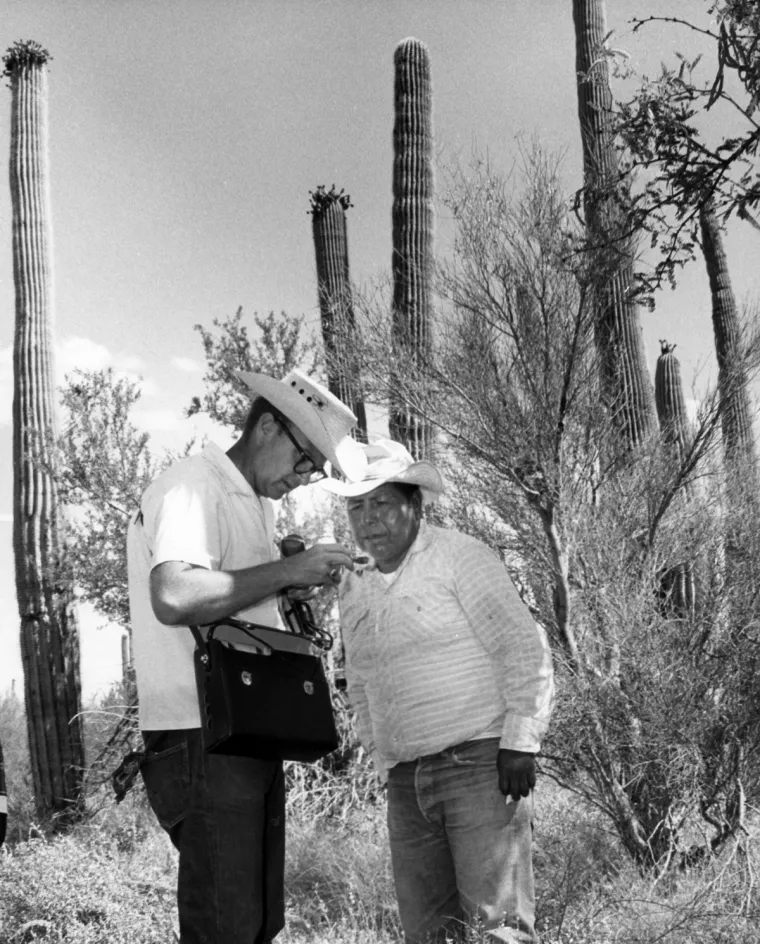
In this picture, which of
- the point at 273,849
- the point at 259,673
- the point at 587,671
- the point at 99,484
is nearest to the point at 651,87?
the point at 259,673

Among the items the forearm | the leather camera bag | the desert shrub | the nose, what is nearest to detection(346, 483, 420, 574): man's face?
the nose

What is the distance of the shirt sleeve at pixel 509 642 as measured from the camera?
2910mm

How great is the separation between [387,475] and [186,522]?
2.69ft

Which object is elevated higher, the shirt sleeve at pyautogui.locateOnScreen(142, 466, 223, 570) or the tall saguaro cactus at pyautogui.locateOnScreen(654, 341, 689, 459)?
the tall saguaro cactus at pyautogui.locateOnScreen(654, 341, 689, 459)

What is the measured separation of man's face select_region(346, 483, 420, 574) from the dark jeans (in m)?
0.83

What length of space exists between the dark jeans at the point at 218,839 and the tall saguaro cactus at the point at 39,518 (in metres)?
8.20

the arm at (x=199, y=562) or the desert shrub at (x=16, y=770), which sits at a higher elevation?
the arm at (x=199, y=562)

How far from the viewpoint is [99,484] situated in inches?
435

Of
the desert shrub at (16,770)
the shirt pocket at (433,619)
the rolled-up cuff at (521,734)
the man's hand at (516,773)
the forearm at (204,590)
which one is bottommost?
the desert shrub at (16,770)

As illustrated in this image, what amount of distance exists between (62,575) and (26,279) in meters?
3.17

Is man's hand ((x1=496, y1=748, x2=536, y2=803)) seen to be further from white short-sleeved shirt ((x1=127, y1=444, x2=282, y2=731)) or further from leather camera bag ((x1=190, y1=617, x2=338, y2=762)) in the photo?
white short-sleeved shirt ((x1=127, y1=444, x2=282, y2=731))

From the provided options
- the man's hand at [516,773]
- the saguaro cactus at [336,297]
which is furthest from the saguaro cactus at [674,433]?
the man's hand at [516,773]

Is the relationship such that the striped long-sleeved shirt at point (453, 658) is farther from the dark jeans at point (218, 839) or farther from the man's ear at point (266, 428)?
the dark jeans at point (218, 839)

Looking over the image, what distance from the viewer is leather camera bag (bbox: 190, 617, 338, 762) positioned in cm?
238
